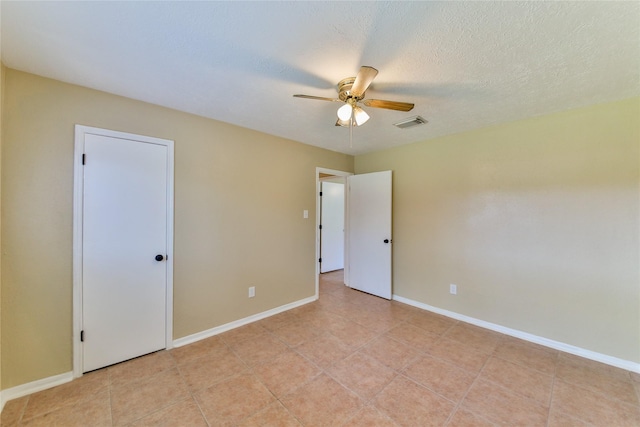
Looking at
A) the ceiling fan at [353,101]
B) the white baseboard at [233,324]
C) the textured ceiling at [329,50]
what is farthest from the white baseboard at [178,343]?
the ceiling fan at [353,101]

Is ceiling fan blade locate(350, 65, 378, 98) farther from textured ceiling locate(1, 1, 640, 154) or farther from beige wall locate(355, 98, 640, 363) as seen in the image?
beige wall locate(355, 98, 640, 363)

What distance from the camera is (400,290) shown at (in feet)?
12.1

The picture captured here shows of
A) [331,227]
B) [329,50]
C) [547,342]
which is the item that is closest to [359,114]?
[329,50]

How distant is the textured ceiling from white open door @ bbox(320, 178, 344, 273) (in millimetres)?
3242

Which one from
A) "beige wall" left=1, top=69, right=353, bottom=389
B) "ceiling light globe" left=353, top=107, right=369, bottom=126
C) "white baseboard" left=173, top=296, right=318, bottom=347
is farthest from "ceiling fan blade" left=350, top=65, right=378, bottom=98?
"white baseboard" left=173, top=296, right=318, bottom=347

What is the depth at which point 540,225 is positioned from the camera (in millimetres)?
2529

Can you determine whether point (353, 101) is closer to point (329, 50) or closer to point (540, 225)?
point (329, 50)

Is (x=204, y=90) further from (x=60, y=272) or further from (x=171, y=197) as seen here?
(x=60, y=272)

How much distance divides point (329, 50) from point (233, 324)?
2871 mm

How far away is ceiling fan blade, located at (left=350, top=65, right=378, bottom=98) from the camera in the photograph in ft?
4.82

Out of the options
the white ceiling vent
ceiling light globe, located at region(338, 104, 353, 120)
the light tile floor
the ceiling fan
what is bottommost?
the light tile floor

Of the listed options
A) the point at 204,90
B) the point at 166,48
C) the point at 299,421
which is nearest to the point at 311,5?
the point at 166,48

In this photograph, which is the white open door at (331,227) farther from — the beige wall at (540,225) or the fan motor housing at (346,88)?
the fan motor housing at (346,88)

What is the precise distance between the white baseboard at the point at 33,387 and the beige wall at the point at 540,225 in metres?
3.75
